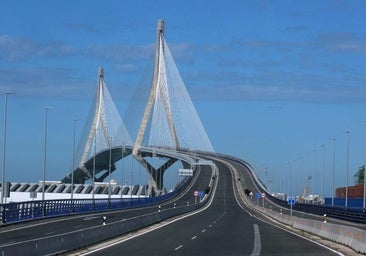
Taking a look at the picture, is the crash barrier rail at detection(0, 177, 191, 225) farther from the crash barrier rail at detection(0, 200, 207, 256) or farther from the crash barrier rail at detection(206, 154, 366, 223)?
the crash barrier rail at detection(206, 154, 366, 223)

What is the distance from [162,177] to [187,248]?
143423 mm

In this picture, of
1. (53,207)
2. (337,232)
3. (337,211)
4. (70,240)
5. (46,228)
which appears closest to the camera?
(70,240)

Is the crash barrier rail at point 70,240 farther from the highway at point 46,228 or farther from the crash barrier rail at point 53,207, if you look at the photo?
the crash barrier rail at point 53,207

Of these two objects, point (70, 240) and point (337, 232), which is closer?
point (70, 240)

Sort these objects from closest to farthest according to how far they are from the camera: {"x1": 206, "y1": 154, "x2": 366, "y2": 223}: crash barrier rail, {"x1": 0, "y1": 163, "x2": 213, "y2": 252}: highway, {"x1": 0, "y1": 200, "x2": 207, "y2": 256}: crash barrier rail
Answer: {"x1": 0, "y1": 200, "x2": 207, "y2": 256}: crash barrier rail → {"x1": 0, "y1": 163, "x2": 213, "y2": 252}: highway → {"x1": 206, "y1": 154, "x2": 366, "y2": 223}: crash barrier rail

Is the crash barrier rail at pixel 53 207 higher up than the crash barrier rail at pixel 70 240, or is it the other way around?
the crash barrier rail at pixel 70 240

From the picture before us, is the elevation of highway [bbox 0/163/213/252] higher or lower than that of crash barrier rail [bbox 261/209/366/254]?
lower

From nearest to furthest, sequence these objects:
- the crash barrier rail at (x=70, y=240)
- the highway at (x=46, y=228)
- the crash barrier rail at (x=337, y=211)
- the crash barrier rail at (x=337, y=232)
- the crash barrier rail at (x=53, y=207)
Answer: the crash barrier rail at (x=70, y=240), the crash barrier rail at (x=337, y=232), the highway at (x=46, y=228), the crash barrier rail at (x=53, y=207), the crash barrier rail at (x=337, y=211)

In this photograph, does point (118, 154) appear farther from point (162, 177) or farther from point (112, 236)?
point (112, 236)

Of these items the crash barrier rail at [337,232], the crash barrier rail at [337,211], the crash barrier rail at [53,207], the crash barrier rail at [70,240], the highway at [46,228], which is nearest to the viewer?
the crash barrier rail at [70,240]

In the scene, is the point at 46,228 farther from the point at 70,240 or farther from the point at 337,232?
Answer: the point at 70,240

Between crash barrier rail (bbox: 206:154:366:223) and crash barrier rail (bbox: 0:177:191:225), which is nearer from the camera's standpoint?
crash barrier rail (bbox: 0:177:191:225)

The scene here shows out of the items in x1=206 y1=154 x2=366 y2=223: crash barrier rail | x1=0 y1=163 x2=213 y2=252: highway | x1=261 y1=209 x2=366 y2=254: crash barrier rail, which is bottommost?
x1=206 y1=154 x2=366 y2=223: crash barrier rail

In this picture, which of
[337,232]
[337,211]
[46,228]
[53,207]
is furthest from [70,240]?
[337,211]
